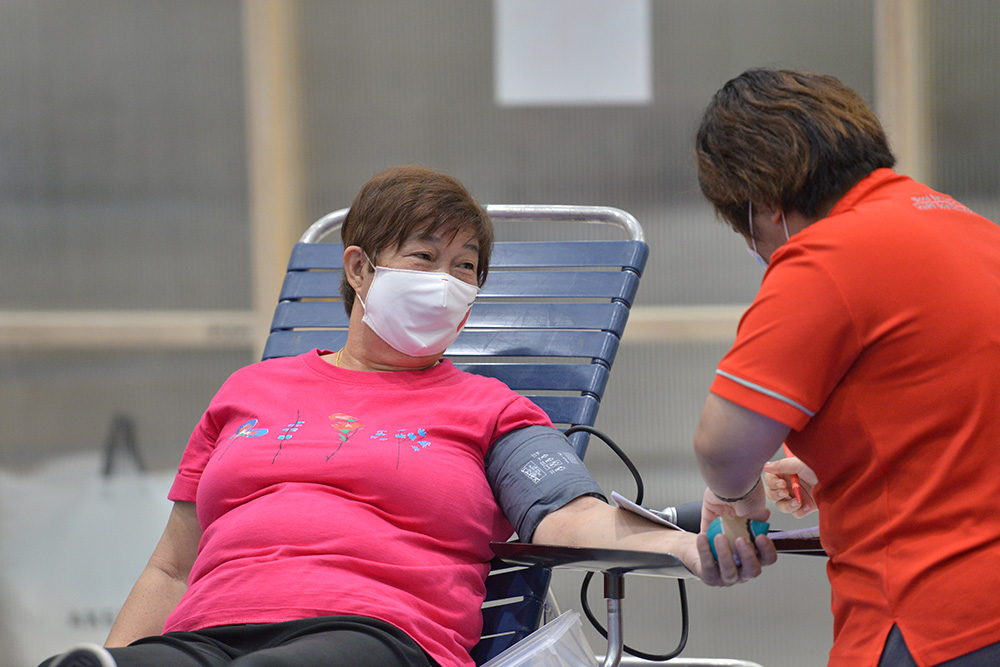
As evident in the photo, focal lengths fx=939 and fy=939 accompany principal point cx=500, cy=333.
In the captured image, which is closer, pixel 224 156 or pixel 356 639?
pixel 356 639

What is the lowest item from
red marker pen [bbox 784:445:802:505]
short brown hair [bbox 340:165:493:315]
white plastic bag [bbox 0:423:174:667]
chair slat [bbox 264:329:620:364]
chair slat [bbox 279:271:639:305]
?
white plastic bag [bbox 0:423:174:667]

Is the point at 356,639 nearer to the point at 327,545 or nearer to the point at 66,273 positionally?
the point at 327,545

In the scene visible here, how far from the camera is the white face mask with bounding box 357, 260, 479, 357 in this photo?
1.50 m

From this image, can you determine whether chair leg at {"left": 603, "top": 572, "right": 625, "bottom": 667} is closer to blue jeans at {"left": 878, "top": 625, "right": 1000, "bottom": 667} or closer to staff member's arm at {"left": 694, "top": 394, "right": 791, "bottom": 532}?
staff member's arm at {"left": 694, "top": 394, "right": 791, "bottom": 532}

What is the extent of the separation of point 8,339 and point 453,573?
6.90 feet

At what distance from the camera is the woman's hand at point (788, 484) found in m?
1.24

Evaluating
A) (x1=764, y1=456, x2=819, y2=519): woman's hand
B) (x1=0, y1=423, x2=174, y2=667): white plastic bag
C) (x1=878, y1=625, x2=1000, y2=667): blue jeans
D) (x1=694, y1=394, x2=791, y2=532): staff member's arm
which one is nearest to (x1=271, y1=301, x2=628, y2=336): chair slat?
(x1=764, y1=456, x2=819, y2=519): woman's hand

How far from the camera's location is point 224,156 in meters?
2.75

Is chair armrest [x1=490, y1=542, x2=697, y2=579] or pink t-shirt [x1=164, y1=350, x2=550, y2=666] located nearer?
chair armrest [x1=490, y1=542, x2=697, y2=579]

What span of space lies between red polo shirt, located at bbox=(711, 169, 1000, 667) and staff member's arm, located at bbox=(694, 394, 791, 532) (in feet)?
0.06

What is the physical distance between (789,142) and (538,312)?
866 mm

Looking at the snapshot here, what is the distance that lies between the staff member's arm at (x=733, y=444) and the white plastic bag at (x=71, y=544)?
6.90 feet

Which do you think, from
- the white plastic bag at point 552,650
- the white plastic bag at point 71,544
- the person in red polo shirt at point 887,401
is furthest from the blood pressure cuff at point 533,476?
the white plastic bag at point 71,544

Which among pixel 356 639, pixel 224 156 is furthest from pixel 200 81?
pixel 356 639
